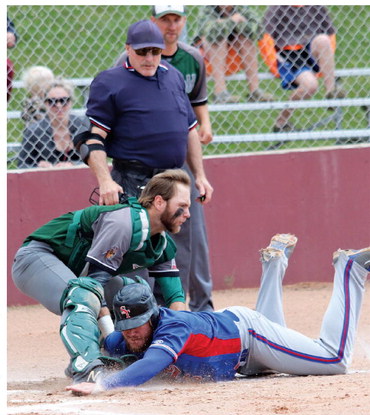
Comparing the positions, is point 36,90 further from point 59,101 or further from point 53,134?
point 53,134

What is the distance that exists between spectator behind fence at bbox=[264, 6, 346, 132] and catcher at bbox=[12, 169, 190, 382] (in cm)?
386

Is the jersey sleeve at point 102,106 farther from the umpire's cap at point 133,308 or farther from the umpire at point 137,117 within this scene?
the umpire's cap at point 133,308

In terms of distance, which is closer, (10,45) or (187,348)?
(187,348)

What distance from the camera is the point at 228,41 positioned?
28.3 ft

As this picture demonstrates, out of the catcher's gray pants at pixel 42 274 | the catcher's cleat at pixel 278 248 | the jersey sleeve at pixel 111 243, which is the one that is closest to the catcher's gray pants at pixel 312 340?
the catcher's cleat at pixel 278 248

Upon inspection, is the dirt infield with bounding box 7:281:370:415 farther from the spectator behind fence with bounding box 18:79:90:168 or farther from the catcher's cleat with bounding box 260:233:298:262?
the spectator behind fence with bounding box 18:79:90:168

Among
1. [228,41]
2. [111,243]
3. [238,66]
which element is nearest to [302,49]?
[238,66]

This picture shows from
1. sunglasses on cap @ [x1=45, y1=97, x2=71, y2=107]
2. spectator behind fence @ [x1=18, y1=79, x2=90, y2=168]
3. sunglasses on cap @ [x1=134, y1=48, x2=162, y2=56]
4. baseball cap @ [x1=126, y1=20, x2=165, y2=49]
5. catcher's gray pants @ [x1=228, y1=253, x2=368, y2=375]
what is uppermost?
baseball cap @ [x1=126, y1=20, x2=165, y2=49]

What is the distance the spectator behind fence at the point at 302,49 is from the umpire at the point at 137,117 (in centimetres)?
319

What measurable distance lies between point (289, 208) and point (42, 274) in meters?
3.72

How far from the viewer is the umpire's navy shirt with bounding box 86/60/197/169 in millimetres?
5605

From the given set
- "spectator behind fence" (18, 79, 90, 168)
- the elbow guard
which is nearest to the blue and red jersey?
the elbow guard

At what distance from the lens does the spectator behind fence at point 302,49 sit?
871 cm

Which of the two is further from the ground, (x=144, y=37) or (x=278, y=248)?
(x=144, y=37)
